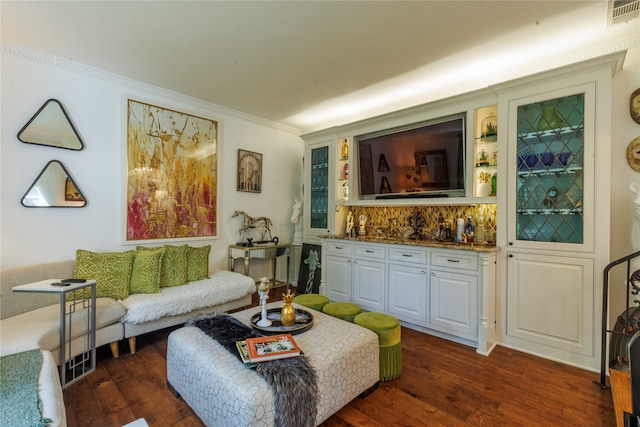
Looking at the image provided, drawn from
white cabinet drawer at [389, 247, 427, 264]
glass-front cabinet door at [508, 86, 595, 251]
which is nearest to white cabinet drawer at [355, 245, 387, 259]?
white cabinet drawer at [389, 247, 427, 264]

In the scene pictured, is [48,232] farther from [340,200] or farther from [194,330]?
[340,200]

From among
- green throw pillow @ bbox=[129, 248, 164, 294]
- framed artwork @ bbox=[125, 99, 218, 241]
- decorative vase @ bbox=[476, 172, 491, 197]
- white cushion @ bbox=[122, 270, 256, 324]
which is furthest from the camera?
framed artwork @ bbox=[125, 99, 218, 241]

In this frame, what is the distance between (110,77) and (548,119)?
4397mm

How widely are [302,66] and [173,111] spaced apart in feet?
5.92

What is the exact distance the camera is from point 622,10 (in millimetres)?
2111

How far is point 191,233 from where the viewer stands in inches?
149

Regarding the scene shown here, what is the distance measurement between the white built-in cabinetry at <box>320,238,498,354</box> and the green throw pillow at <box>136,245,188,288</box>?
1.86 meters

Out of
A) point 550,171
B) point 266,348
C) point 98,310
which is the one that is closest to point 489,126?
point 550,171

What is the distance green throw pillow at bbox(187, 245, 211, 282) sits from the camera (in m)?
3.30

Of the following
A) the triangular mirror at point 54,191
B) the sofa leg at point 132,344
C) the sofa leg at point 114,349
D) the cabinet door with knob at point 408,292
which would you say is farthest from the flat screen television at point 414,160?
the triangular mirror at point 54,191

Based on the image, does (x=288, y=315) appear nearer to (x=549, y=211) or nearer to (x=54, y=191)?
(x=549, y=211)

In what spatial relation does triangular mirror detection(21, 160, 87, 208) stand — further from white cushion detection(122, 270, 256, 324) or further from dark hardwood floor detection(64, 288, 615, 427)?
dark hardwood floor detection(64, 288, 615, 427)

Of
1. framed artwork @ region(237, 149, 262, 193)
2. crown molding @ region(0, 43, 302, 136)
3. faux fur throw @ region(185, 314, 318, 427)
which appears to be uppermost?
crown molding @ region(0, 43, 302, 136)

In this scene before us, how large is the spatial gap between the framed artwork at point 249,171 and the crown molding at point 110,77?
0.56 meters
